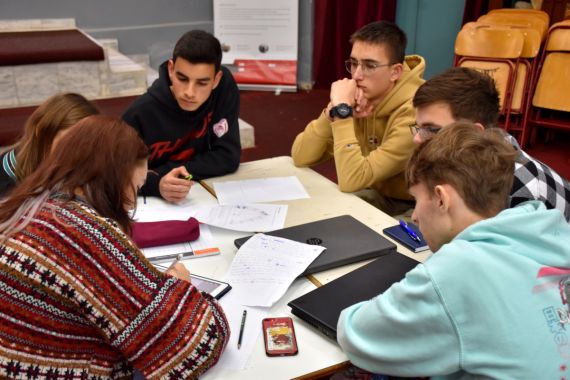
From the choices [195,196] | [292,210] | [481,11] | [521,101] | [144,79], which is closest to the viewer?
[292,210]

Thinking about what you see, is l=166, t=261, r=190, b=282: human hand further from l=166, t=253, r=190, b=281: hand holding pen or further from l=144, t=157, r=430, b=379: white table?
l=144, t=157, r=430, b=379: white table

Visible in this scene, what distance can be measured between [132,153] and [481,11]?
13.9ft

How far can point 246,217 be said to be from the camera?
1.68m

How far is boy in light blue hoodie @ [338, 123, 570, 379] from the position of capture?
3.08 ft

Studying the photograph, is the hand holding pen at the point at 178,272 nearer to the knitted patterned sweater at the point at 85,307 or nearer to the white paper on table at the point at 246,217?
the knitted patterned sweater at the point at 85,307

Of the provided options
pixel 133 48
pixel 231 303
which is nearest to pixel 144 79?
pixel 133 48

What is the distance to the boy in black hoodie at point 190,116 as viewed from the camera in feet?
6.53

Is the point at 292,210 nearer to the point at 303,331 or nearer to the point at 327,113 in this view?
the point at 327,113

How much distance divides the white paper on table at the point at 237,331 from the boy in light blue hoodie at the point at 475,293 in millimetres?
190

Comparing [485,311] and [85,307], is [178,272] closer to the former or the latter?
[85,307]

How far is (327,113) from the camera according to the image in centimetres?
208

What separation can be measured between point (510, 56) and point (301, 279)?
9.48ft

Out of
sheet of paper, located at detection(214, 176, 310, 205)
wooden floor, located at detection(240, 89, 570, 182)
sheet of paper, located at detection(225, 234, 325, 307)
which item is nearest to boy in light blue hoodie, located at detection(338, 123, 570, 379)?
sheet of paper, located at detection(225, 234, 325, 307)

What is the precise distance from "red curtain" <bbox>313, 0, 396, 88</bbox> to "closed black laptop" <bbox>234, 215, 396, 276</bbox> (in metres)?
3.93
